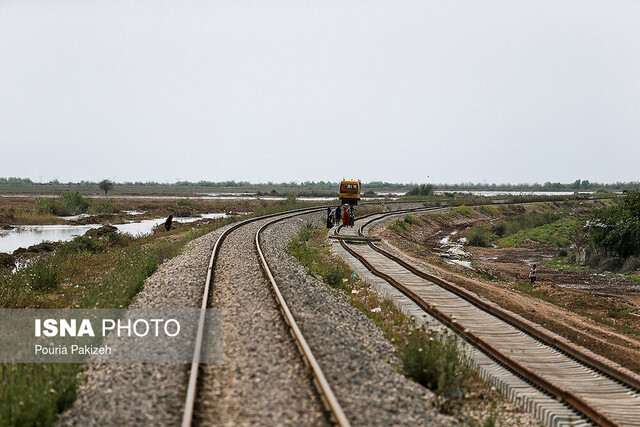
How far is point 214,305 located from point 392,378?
4.69 metres

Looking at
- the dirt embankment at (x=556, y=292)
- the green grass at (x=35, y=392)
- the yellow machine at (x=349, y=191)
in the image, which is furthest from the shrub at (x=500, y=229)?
the green grass at (x=35, y=392)

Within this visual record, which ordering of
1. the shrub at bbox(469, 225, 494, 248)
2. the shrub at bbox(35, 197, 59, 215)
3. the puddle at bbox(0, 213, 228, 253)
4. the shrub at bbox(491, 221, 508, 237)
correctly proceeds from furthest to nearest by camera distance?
the shrub at bbox(35, 197, 59, 215) < the shrub at bbox(491, 221, 508, 237) < the shrub at bbox(469, 225, 494, 248) < the puddle at bbox(0, 213, 228, 253)

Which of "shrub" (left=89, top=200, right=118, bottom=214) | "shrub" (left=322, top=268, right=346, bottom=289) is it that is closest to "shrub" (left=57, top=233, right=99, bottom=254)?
"shrub" (left=322, top=268, right=346, bottom=289)

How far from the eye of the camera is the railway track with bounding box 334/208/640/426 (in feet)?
24.7

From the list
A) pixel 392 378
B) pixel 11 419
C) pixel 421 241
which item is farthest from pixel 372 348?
pixel 421 241

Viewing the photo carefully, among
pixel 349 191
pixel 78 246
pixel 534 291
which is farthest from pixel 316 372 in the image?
pixel 349 191

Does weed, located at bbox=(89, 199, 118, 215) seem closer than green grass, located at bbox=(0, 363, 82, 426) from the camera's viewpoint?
No

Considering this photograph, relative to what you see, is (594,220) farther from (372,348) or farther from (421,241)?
(372,348)

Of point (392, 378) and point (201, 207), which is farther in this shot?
point (201, 207)

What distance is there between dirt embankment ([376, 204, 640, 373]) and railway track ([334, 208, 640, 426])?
1.42m

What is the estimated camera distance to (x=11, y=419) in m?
5.84

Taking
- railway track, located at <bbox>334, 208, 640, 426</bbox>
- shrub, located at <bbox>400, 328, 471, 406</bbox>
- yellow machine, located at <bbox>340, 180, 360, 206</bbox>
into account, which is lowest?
railway track, located at <bbox>334, 208, 640, 426</bbox>

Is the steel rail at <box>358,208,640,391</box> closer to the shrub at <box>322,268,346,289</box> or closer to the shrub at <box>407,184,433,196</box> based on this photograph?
the shrub at <box>322,268,346,289</box>

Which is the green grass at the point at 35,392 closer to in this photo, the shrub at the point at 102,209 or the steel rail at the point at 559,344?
the steel rail at the point at 559,344
